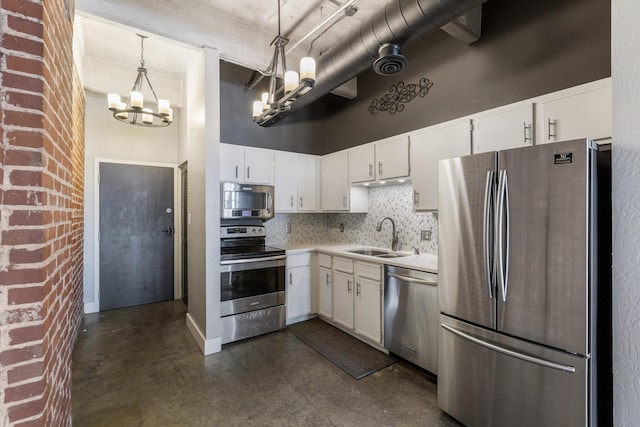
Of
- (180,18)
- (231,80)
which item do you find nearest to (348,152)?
(231,80)

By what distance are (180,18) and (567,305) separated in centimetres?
366

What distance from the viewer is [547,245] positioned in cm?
156

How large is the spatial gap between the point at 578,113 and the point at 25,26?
2.88 m

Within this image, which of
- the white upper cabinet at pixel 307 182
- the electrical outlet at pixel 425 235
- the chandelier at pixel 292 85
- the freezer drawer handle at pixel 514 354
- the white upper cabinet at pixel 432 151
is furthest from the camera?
the white upper cabinet at pixel 307 182

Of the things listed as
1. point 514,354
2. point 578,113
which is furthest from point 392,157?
point 514,354

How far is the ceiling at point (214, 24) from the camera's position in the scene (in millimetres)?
2502

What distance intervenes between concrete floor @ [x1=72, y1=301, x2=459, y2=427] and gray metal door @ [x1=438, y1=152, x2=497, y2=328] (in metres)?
0.84

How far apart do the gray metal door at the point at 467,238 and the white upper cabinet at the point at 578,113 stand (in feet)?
2.15

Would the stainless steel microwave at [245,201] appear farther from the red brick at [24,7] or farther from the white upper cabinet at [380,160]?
the red brick at [24,7]

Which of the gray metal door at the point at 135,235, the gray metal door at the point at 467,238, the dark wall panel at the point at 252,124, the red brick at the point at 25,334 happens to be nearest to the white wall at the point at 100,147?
the gray metal door at the point at 135,235

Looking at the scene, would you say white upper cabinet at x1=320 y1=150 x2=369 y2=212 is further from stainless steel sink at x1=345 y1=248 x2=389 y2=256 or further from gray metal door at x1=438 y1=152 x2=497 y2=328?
gray metal door at x1=438 y1=152 x2=497 y2=328

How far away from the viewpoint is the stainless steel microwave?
3166mm

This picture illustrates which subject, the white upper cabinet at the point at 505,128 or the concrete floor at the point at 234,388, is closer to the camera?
the concrete floor at the point at 234,388

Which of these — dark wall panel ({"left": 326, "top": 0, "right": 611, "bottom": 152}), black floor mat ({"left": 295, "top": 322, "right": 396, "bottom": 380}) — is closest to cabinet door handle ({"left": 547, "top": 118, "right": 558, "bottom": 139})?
dark wall panel ({"left": 326, "top": 0, "right": 611, "bottom": 152})
